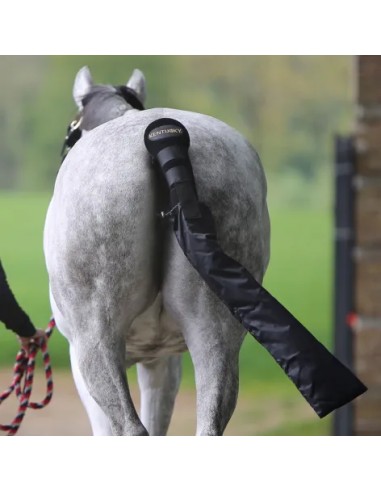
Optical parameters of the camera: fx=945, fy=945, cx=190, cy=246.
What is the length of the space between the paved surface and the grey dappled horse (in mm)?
3753

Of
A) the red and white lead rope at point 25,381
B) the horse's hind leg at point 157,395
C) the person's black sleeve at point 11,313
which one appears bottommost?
the horse's hind leg at point 157,395

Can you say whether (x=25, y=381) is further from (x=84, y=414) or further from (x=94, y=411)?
(x=84, y=414)

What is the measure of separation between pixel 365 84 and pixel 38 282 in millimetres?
2174

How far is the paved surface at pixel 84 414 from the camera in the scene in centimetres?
649

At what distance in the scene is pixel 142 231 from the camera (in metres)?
1.56

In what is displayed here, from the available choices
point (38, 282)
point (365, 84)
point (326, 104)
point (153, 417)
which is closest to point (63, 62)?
point (326, 104)

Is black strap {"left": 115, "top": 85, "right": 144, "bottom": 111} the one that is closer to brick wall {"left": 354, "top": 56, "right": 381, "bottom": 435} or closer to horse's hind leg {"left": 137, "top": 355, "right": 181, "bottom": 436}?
horse's hind leg {"left": 137, "top": 355, "right": 181, "bottom": 436}

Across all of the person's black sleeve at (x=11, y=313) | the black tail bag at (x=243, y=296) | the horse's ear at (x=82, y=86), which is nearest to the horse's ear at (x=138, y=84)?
the horse's ear at (x=82, y=86)

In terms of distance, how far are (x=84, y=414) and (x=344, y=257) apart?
2802 millimetres

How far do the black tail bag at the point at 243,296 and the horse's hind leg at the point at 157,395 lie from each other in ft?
2.53

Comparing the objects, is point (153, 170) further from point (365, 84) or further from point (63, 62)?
point (63, 62)

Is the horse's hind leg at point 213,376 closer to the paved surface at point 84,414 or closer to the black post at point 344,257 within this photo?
the black post at point 344,257

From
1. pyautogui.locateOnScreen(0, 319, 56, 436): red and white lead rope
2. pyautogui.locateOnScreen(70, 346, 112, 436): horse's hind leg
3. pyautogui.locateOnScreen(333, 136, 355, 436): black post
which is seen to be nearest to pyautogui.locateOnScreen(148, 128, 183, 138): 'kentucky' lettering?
pyautogui.locateOnScreen(70, 346, 112, 436): horse's hind leg

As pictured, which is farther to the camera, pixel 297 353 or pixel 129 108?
pixel 129 108
